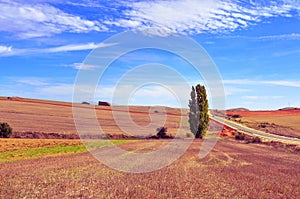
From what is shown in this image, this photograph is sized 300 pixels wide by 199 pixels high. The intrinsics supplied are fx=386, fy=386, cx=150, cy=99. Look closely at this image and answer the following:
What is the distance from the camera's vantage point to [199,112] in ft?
228

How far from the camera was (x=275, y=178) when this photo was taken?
2216cm

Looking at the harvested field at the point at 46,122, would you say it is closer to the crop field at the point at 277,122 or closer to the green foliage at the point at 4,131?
the green foliage at the point at 4,131

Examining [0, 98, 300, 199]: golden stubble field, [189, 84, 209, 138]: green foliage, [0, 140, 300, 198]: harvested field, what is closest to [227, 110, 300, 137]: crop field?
[189, 84, 209, 138]: green foliage

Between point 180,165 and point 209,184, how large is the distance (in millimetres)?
7571

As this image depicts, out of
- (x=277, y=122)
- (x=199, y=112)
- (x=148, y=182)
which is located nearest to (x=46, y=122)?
(x=199, y=112)

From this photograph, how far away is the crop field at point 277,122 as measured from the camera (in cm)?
9238

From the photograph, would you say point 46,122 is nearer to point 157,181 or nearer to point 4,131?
point 4,131

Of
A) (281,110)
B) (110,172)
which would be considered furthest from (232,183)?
(281,110)

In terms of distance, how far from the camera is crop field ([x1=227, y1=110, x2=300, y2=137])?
3637 inches

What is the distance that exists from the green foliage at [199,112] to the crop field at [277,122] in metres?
24.4

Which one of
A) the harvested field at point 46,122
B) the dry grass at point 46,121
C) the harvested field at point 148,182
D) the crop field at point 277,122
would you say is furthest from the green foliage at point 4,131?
the crop field at point 277,122

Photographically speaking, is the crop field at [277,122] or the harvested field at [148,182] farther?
the crop field at [277,122]

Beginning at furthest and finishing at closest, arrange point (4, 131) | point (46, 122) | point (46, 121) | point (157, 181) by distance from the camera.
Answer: point (46, 121), point (46, 122), point (4, 131), point (157, 181)

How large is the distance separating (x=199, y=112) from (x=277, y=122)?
55.5 meters
